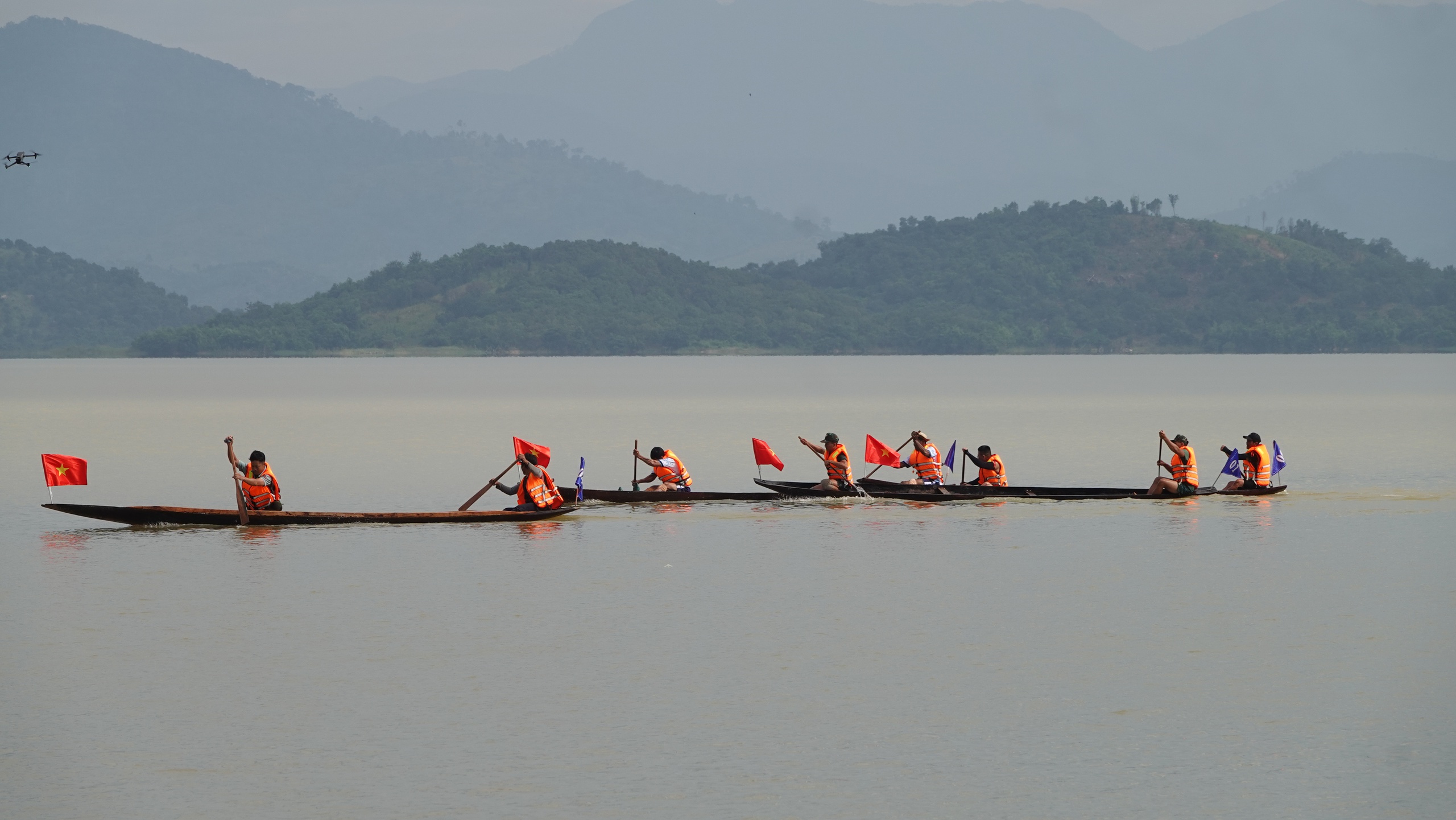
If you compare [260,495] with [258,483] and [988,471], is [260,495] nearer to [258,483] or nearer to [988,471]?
[258,483]

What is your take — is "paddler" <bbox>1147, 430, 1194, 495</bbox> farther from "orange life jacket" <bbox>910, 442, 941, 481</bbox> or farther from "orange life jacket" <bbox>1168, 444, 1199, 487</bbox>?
"orange life jacket" <bbox>910, 442, 941, 481</bbox>

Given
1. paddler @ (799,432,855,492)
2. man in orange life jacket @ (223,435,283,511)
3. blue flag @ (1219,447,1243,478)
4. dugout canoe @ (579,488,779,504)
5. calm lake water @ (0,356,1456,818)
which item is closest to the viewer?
calm lake water @ (0,356,1456,818)

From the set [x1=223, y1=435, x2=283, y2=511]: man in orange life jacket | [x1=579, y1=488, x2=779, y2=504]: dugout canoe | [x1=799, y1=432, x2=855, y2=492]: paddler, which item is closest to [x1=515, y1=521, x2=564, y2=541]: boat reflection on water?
[x1=579, y1=488, x2=779, y2=504]: dugout canoe

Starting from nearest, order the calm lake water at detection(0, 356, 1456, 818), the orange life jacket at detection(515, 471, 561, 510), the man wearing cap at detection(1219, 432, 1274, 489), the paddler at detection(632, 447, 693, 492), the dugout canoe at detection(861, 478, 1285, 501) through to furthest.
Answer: the calm lake water at detection(0, 356, 1456, 818) → the orange life jacket at detection(515, 471, 561, 510) → the dugout canoe at detection(861, 478, 1285, 501) → the paddler at detection(632, 447, 693, 492) → the man wearing cap at detection(1219, 432, 1274, 489)

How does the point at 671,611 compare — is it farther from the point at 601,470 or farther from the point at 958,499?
the point at 601,470

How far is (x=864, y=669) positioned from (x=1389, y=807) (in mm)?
7107

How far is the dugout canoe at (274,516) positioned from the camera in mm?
33438

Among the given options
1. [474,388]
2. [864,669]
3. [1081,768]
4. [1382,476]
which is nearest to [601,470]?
[1382,476]

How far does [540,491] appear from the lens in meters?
35.3

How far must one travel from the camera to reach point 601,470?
55.2m

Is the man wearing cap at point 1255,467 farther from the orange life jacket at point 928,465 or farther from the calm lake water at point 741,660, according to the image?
the orange life jacket at point 928,465

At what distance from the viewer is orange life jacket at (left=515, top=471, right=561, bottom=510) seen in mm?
35250

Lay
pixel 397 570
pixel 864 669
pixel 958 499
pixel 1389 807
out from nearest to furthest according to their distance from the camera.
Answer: pixel 1389 807
pixel 864 669
pixel 397 570
pixel 958 499

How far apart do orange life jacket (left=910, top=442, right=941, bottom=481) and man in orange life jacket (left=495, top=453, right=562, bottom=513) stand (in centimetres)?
863
